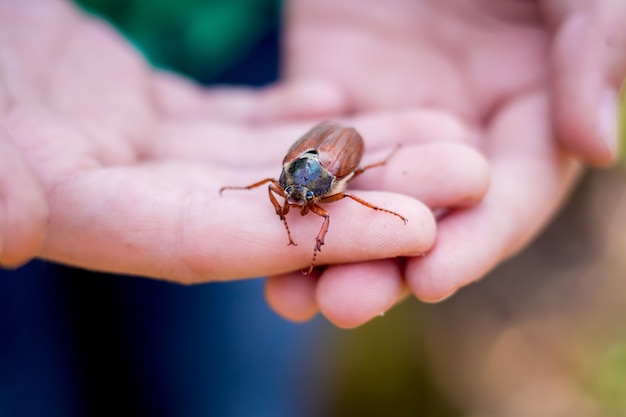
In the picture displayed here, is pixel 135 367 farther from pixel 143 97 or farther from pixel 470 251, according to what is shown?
pixel 470 251

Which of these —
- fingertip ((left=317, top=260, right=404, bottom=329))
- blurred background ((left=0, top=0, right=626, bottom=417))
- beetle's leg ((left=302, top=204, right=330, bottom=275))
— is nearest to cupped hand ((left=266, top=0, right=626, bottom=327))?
fingertip ((left=317, top=260, right=404, bottom=329))

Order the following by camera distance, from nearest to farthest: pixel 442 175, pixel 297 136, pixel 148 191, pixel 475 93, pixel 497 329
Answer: pixel 148 191 < pixel 442 175 < pixel 297 136 < pixel 475 93 < pixel 497 329

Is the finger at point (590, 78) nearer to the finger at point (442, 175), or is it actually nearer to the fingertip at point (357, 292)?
the finger at point (442, 175)

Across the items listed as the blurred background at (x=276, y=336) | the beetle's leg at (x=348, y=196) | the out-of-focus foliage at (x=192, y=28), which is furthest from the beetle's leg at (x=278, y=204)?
the out-of-focus foliage at (x=192, y=28)

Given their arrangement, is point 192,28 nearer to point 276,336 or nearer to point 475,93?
point 475,93

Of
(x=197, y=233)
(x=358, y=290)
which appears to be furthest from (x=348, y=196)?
(x=197, y=233)

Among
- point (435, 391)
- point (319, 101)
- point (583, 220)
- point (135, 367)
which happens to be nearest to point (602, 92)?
point (319, 101)
